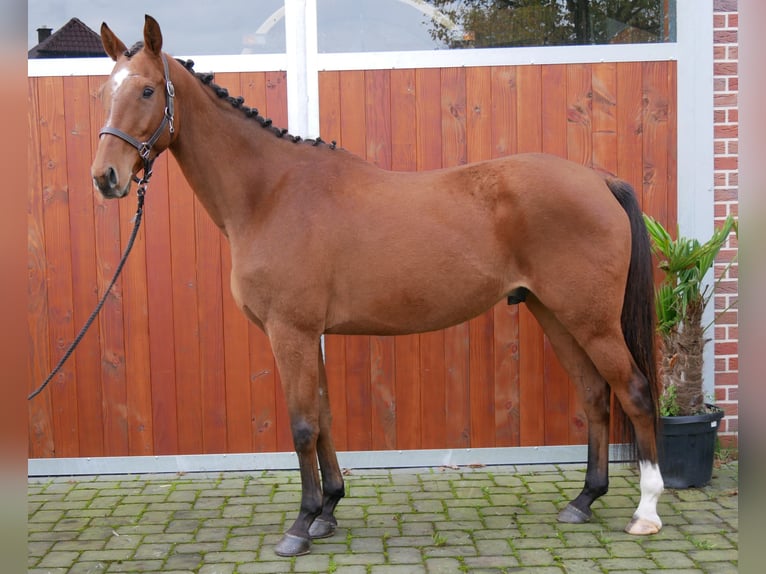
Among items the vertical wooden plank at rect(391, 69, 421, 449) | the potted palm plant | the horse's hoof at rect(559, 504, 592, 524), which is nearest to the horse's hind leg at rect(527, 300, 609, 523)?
the horse's hoof at rect(559, 504, 592, 524)

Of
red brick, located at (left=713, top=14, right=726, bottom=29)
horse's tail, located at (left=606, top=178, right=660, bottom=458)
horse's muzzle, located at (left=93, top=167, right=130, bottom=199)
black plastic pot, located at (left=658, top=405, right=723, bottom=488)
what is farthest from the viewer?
red brick, located at (left=713, top=14, right=726, bottom=29)

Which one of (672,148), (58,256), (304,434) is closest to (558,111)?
(672,148)

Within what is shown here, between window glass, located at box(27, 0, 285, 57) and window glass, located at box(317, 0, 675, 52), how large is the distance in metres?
0.36

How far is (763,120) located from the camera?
2.64 ft

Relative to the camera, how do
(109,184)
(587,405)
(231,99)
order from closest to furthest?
(109,184) → (231,99) → (587,405)

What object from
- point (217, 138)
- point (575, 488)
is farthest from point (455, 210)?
point (575, 488)

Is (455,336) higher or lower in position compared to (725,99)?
lower

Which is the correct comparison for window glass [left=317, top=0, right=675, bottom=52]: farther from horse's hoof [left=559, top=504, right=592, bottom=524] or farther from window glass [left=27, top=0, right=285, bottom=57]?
horse's hoof [left=559, top=504, right=592, bottom=524]

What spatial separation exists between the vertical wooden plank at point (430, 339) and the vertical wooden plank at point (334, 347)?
19.9 inches

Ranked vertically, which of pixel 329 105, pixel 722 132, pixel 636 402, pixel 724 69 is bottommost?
pixel 636 402

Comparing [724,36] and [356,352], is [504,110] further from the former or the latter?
[356,352]

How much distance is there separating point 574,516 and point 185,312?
2639 millimetres

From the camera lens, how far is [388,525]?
3.47 meters

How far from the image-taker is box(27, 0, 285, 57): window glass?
4289 mm
